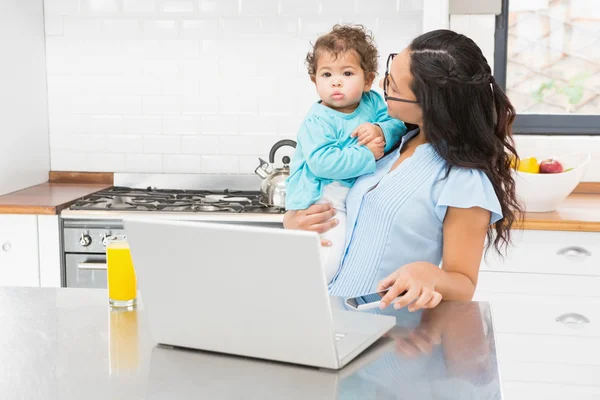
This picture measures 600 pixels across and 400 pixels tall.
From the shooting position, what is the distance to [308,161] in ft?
7.01

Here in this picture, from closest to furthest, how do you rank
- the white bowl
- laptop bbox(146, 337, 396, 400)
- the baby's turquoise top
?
laptop bbox(146, 337, 396, 400), the baby's turquoise top, the white bowl

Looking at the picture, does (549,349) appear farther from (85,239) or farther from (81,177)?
(81,177)

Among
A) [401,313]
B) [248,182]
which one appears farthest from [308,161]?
[248,182]

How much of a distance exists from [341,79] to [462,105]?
520mm

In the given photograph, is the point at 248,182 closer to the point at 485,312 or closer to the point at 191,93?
the point at 191,93

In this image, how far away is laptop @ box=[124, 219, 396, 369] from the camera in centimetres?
115

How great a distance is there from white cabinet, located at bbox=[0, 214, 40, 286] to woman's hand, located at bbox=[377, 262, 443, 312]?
2160mm

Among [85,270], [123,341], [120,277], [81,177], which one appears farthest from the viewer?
[81,177]

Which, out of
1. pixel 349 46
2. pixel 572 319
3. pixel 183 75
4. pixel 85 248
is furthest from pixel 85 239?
pixel 572 319

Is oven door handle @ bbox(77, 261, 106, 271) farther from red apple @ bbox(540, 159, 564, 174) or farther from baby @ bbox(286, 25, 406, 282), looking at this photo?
red apple @ bbox(540, 159, 564, 174)

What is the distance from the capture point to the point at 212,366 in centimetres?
125

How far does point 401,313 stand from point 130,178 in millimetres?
2592

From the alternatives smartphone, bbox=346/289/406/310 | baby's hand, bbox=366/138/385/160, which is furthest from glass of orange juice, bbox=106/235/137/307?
baby's hand, bbox=366/138/385/160

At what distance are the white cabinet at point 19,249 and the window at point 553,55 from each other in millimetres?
2519
